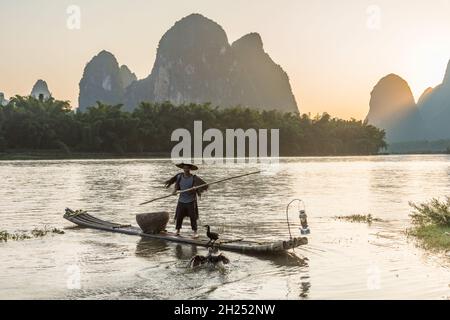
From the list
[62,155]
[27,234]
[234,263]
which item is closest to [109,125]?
[62,155]

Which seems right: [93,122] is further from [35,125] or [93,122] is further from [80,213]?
[80,213]

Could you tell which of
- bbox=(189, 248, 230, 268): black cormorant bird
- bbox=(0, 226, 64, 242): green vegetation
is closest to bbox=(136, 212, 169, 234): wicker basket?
bbox=(0, 226, 64, 242): green vegetation

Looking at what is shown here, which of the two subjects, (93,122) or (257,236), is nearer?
(257,236)

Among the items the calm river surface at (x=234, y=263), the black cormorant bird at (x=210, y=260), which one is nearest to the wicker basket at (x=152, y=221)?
the calm river surface at (x=234, y=263)

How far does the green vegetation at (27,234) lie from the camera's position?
1576 cm

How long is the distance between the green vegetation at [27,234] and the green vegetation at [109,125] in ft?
239

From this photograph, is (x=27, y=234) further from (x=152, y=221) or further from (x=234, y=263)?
(x=234, y=263)

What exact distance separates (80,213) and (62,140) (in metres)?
76.6

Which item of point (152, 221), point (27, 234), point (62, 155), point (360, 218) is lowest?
point (27, 234)

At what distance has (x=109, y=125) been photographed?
94.5 m

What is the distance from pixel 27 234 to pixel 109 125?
79.2 meters
